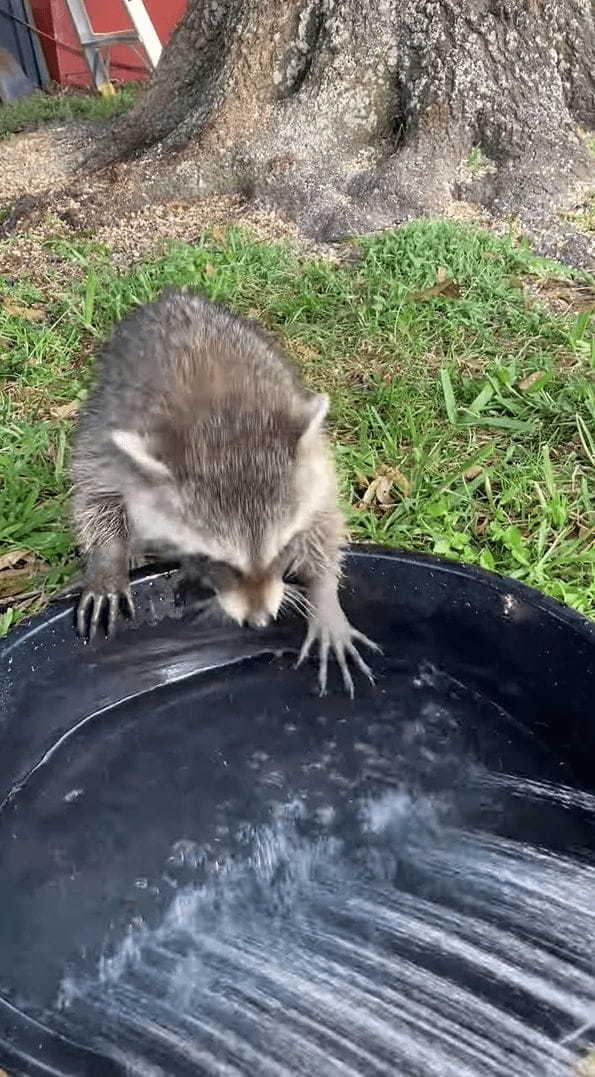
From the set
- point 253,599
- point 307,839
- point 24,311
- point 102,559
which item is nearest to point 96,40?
point 24,311

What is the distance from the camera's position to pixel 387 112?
5.71 meters

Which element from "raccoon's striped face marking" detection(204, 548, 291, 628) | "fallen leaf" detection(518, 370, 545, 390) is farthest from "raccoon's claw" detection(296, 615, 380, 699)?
"fallen leaf" detection(518, 370, 545, 390)

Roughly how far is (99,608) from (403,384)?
1.88 m

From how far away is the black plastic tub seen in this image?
238cm

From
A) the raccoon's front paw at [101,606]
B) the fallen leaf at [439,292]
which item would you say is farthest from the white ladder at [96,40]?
the raccoon's front paw at [101,606]

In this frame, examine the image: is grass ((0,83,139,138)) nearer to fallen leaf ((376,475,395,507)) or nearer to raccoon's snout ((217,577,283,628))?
fallen leaf ((376,475,395,507))

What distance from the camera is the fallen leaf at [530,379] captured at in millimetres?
4176

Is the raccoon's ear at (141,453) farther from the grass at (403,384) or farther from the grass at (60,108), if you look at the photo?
the grass at (60,108)

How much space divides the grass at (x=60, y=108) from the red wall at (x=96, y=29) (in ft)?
2.00

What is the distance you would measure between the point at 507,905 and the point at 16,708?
1450 mm

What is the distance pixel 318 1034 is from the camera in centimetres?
241

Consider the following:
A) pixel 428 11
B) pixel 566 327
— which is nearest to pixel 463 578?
pixel 566 327

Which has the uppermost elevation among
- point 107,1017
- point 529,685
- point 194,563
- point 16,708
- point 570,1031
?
point 194,563

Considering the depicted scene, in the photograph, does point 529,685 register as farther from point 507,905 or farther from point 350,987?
point 350,987
